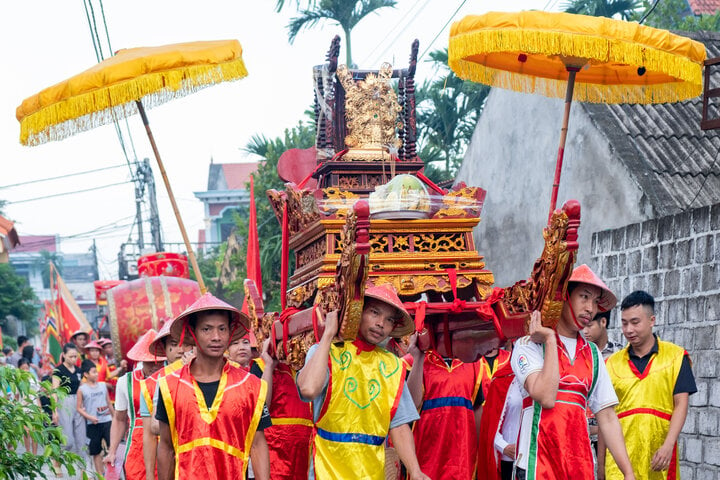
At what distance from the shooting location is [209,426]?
5.73m

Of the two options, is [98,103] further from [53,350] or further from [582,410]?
[53,350]

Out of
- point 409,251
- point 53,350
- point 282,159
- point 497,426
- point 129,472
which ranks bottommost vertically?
point 53,350

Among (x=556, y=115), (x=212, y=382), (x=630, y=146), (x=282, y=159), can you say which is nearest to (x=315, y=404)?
(x=212, y=382)

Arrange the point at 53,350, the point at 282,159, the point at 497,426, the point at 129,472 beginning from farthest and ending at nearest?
1. the point at 53,350
2. the point at 282,159
3. the point at 129,472
4. the point at 497,426

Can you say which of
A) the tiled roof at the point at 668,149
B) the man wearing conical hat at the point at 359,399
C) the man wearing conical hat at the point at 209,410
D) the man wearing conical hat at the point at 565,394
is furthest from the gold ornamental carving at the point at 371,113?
the tiled roof at the point at 668,149

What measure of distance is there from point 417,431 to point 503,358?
883 millimetres

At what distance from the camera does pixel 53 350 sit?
86.3 feet

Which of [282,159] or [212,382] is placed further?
[282,159]

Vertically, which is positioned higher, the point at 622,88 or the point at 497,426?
the point at 622,88

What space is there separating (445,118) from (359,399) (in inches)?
700

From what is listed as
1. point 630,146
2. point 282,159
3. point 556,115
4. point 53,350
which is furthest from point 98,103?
point 53,350

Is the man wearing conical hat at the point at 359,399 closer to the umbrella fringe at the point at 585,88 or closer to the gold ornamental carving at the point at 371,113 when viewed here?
the umbrella fringe at the point at 585,88

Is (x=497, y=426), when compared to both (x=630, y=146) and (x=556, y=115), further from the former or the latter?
(x=556, y=115)

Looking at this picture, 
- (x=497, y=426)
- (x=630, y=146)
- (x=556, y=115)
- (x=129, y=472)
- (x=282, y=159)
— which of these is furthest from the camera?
(x=556, y=115)
